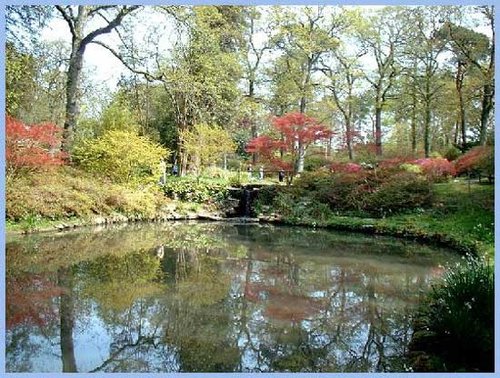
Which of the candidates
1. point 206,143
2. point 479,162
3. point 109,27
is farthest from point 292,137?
point 109,27

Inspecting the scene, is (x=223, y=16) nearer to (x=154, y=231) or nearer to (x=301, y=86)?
(x=301, y=86)

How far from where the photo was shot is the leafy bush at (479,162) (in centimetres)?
1254

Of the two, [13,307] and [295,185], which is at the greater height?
[295,185]

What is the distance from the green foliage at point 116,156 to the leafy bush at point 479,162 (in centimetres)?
946

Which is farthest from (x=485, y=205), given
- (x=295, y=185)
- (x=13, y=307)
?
(x=13, y=307)

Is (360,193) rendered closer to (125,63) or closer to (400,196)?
(400,196)

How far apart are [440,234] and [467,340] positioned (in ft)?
25.8

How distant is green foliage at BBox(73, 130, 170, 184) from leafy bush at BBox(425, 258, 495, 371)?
12067 millimetres

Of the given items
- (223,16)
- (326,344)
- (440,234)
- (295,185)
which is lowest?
(326,344)

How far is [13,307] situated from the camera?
5.71m

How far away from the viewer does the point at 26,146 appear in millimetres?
12250

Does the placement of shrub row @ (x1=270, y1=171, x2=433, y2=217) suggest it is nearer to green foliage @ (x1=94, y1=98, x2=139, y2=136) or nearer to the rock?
the rock

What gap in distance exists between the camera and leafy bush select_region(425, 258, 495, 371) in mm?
3893

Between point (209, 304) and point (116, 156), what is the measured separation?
33.4 feet
